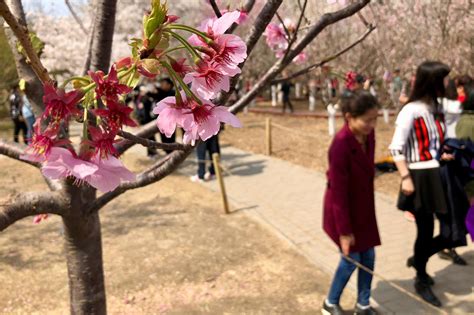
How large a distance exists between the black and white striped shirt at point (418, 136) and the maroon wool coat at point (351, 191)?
1.16 feet

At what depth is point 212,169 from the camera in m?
8.56

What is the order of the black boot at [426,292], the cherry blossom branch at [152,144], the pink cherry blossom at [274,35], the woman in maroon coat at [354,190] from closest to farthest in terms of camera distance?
the cherry blossom branch at [152,144]
the pink cherry blossom at [274,35]
the woman in maroon coat at [354,190]
the black boot at [426,292]

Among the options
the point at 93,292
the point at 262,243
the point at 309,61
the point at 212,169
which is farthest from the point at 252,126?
the point at 93,292

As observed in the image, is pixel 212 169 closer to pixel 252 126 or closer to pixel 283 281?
pixel 283 281

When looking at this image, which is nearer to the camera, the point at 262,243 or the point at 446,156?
the point at 446,156

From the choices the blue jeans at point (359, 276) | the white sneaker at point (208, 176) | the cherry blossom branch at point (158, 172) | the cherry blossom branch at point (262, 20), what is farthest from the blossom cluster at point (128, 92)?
the white sneaker at point (208, 176)

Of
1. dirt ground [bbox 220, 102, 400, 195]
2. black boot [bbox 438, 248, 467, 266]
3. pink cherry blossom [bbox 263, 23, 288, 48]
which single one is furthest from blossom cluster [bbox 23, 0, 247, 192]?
dirt ground [bbox 220, 102, 400, 195]

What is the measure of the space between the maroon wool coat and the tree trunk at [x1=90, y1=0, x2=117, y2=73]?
181cm

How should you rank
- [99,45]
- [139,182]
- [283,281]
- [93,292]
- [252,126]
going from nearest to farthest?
[139,182] < [99,45] < [93,292] < [283,281] < [252,126]

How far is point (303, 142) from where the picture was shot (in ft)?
39.6

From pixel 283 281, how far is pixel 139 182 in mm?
2812

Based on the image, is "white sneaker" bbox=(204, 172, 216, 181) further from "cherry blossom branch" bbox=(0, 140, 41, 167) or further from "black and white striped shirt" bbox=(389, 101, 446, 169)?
"cherry blossom branch" bbox=(0, 140, 41, 167)

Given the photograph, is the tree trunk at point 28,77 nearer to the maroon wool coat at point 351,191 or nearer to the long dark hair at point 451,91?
the maroon wool coat at point 351,191

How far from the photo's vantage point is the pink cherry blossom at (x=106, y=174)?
34.3 inches
